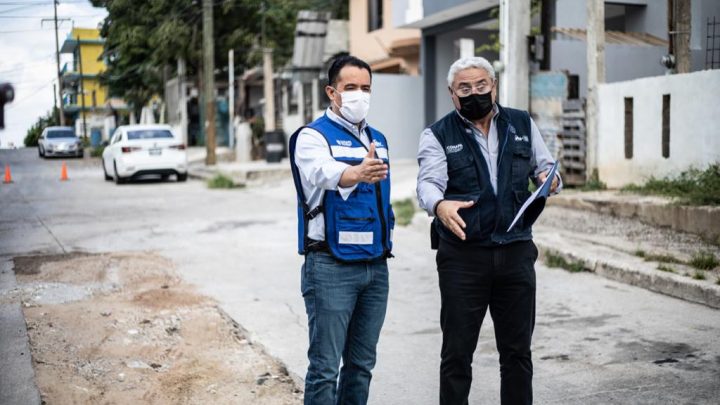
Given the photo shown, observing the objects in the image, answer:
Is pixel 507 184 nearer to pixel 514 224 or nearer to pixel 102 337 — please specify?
pixel 514 224

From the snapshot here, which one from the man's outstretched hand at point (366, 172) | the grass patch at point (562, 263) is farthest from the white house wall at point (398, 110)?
the man's outstretched hand at point (366, 172)

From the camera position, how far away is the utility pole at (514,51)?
12859 millimetres

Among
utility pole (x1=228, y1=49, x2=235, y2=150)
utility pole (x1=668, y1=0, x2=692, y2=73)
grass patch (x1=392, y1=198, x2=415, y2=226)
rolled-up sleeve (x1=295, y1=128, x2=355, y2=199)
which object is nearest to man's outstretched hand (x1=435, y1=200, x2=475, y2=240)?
rolled-up sleeve (x1=295, y1=128, x2=355, y2=199)

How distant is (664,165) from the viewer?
11.1 m

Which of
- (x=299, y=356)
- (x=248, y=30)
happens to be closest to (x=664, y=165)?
(x=299, y=356)

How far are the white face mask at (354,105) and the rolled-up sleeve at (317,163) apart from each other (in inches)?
6.9

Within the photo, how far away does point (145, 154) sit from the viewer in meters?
21.5

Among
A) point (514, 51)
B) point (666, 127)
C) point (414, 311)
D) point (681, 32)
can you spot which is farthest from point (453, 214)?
point (514, 51)

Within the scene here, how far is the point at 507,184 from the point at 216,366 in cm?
268

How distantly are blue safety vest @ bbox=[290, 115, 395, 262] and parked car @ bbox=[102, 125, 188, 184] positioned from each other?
18.3 metres

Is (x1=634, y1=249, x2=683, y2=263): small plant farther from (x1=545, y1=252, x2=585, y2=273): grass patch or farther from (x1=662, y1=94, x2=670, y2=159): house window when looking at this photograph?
(x1=662, y1=94, x2=670, y2=159): house window

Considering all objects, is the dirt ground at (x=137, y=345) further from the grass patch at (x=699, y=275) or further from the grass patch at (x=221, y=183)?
the grass patch at (x=221, y=183)

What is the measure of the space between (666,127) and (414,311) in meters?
5.65

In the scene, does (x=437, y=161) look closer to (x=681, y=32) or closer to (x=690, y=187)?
(x=690, y=187)
